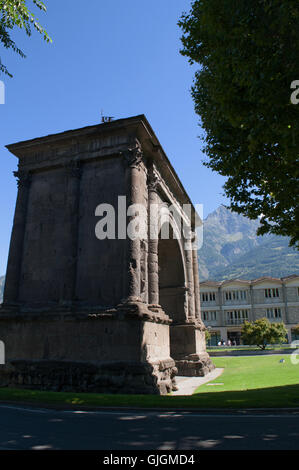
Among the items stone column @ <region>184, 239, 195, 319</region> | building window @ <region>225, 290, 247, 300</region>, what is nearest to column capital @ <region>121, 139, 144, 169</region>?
stone column @ <region>184, 239, 195, 319</region>

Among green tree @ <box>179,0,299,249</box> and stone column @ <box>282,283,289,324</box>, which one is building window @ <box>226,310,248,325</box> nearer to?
stone column @ <box>282,283,289,324</box>

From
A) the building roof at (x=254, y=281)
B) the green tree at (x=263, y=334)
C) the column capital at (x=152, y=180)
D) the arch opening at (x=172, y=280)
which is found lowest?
the green tree at (x=263, y=334)

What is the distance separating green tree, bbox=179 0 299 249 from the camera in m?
7.11

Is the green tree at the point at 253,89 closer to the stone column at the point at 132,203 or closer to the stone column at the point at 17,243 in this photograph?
the stone column at the point at 132,203

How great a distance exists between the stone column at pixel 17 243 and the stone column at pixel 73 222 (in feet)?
8.39

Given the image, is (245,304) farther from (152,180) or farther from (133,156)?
(133,156)

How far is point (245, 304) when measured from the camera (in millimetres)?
62438

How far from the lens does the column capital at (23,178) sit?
645 inches

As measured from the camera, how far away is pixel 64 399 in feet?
28.1

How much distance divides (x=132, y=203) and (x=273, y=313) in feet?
178

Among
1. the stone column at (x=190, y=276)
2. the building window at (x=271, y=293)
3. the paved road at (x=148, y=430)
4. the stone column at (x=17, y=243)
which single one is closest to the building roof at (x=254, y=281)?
the building window at (x=271, y=293)

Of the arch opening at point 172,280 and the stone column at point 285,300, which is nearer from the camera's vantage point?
the arch opening at point 172,280
